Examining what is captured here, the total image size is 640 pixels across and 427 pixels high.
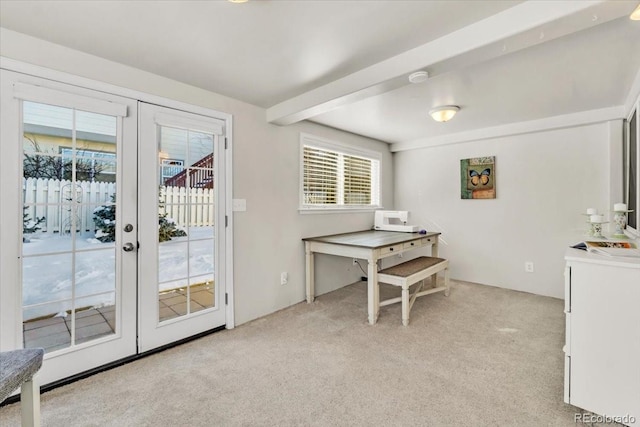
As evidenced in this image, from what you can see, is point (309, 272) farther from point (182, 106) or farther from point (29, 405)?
point (29, 405)

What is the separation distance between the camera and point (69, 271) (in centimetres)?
194

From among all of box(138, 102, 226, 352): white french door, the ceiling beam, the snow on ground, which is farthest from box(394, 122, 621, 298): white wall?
the snow on ground

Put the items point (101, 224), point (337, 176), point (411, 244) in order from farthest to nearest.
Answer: point (337, 176), point (411, 244), point (101, 224)

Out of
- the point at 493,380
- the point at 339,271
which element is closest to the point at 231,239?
the point at 339,271

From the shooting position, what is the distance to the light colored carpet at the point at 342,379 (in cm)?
158

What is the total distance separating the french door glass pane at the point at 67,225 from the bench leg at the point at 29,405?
0.81m

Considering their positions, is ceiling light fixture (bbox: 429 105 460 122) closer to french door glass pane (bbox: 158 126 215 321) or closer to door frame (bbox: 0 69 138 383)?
french door glass pane (bbox: 158 126 215 321)

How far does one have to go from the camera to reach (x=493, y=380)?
1875 millimetres

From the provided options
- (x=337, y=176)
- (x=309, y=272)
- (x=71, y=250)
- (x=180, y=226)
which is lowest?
(x=309, y=272)

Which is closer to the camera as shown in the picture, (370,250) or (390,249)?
(370,250)

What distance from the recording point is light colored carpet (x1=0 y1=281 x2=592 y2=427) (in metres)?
1.58

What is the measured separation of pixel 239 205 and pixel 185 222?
525mm

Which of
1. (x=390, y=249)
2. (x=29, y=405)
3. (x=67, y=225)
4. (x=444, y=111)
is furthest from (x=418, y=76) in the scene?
(x=29, y=405)

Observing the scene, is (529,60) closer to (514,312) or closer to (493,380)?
(493,380)
